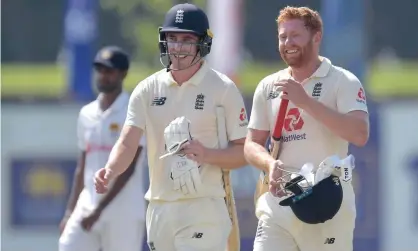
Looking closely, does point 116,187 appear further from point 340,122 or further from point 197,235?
point 340,122

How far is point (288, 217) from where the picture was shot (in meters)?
7.28

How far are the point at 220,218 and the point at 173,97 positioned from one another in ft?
2.42

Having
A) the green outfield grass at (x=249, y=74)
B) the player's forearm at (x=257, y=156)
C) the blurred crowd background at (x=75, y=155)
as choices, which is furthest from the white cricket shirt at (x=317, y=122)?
the green outfield grass at (x=249, y=74)

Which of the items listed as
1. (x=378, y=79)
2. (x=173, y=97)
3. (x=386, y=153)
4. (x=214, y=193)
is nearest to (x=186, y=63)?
(x=173, y=97)

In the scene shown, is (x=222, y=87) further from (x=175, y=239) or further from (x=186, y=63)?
(x=175, y=239)

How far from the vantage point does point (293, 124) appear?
7344mm

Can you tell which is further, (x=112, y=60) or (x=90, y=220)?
(x=112, y=60)

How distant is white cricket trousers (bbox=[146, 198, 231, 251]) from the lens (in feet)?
24.9

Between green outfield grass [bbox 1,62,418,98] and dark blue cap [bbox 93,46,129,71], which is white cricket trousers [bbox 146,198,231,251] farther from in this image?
green outfield grass [bbox 1,62,418,98]

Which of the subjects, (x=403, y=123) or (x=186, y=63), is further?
(x=403, y=123)

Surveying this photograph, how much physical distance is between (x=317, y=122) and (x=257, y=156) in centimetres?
37

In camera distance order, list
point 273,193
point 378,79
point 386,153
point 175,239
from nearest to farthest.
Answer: point 273,193, point 175,239, point 386,153, point 378,79

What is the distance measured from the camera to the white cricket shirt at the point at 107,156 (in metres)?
9.65

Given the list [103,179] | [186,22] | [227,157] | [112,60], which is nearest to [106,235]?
[112,60]
